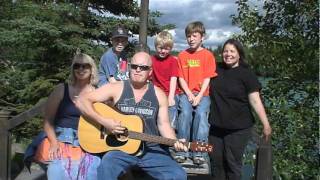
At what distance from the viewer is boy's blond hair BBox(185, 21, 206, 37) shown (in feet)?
16.1

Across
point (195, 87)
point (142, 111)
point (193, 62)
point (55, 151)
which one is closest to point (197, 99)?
point (195, 87)

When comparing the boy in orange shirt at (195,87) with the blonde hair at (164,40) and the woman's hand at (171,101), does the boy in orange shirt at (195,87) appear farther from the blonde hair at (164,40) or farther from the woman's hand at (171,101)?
the blonde hair at (164,40)

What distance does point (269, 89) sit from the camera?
613cm

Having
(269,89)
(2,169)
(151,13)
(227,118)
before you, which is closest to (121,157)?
(227,118)

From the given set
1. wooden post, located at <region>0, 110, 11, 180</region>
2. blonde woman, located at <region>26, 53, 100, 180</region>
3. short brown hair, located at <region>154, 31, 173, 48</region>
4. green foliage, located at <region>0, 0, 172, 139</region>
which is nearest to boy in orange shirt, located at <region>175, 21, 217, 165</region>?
short brown hair, located at <region>154, 31, 173, 48</region>

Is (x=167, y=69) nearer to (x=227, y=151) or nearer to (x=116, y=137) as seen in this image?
(x=227, y=151)

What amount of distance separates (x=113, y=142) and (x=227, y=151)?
103cm

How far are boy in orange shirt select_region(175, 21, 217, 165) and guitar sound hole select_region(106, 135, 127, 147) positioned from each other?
1.25 metres

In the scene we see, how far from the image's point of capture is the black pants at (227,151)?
4.26 m

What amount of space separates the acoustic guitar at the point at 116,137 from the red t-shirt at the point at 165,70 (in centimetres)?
128

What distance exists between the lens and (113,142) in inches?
149

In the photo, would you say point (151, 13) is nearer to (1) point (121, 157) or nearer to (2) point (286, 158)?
(2) point (286, 158)

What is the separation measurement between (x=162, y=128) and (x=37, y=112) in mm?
1990

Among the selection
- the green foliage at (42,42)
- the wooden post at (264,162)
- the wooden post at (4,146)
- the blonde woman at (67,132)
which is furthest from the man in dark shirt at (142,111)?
the green foliage at (42,42)
